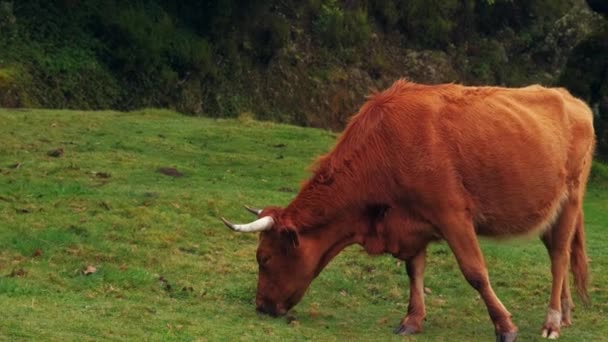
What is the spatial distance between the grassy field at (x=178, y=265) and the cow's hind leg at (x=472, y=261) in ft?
1.34

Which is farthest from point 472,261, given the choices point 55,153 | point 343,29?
point 343,29

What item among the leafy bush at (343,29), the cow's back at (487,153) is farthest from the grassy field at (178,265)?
the leafy bush at (343,29)

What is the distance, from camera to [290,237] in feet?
30.8

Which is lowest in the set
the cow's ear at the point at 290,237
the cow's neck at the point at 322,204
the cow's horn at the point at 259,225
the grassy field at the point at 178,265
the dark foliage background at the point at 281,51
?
the dark foliage background at the point at 281,51

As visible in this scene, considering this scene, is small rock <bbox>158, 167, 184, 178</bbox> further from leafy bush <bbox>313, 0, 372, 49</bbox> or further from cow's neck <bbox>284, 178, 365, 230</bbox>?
leafy bush <bbox>313, 0, 372, 49</bbox>

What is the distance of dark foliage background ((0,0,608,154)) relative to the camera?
2520 centimetres

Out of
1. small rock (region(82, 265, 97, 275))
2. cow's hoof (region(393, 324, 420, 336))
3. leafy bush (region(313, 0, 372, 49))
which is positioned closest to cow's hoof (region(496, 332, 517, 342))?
cow's hoof (region(393, 324, 420, 336))

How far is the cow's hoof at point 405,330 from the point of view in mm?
9531

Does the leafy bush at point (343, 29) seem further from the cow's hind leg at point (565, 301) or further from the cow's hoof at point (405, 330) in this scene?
the cow's hoof at point (405, 330)

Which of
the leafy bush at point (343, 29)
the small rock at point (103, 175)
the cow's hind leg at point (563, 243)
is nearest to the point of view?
the cow's hind leg at point (563, 243)

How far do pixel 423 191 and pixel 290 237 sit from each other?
1.16 m

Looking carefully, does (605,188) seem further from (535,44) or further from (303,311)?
(535,44)

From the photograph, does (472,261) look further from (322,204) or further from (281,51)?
(281,51)

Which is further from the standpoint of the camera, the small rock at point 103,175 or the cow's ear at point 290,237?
the small rock at point 103,175
